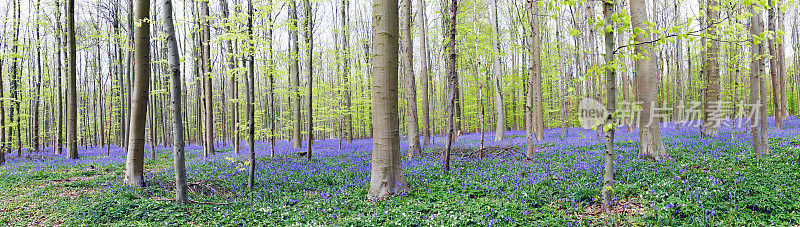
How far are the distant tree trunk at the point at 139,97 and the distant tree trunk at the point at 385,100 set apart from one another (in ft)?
17.3

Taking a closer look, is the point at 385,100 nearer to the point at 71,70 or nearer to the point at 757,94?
the point at 757,94

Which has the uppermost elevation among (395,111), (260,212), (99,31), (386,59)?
(99,31)

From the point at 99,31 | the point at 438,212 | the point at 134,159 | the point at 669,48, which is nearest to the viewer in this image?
the point at 438,212

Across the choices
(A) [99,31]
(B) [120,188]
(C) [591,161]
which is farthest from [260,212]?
(A) [99,31]

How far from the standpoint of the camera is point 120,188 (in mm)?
7293

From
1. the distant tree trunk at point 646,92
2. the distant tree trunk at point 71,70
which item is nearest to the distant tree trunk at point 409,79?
the distant tree trunk at point 646,92

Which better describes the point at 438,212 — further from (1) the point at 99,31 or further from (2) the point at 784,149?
(1) the point at 99,31

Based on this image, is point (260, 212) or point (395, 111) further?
point (395, 111)

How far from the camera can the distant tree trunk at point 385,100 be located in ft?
21.0

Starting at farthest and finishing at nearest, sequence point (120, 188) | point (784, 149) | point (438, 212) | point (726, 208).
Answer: point (784, 149) → point (120, 188) → point (438, 212) → point (726, 208)

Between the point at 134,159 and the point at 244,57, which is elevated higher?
the point at 244,57

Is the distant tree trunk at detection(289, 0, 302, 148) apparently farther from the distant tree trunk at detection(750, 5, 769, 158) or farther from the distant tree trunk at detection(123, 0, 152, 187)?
the distant tree trunk at detection(750, 5, 769, 158)

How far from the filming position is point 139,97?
7898 mm

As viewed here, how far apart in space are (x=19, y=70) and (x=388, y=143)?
89.7 feet
